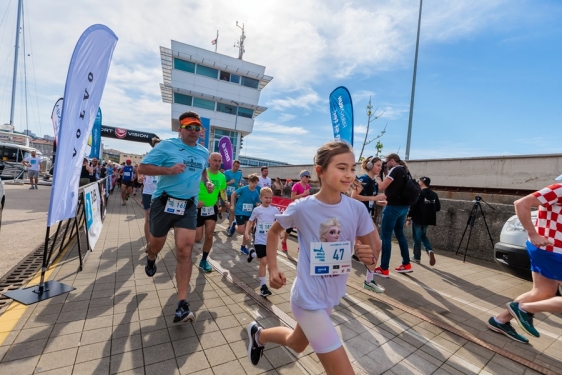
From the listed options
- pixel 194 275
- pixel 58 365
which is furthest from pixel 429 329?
pixel 58 365

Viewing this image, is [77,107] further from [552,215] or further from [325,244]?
[552,215]

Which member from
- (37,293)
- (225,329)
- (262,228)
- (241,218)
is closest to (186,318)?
(225,329)

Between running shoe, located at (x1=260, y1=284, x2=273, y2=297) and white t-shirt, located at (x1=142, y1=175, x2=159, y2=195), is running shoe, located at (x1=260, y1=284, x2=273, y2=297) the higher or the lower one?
the lower one

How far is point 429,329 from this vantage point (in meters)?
3.25

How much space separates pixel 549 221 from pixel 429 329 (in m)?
1.74

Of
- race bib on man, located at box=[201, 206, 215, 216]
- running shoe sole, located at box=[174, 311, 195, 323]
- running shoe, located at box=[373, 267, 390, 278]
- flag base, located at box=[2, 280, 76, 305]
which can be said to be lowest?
flag base, located at box=[2, 280, 76, 305]

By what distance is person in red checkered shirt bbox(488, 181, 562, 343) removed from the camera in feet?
8.94

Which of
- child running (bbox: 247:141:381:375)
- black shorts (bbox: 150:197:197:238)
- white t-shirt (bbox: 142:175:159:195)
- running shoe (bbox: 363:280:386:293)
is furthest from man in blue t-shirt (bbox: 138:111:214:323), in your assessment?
white t-shirt (bbox: 142:175:159:195)

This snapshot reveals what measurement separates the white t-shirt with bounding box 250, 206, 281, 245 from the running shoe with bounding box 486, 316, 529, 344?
3.17 m

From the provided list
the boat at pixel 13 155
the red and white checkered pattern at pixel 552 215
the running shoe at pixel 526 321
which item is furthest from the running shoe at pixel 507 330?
the boat at pixel 13 155

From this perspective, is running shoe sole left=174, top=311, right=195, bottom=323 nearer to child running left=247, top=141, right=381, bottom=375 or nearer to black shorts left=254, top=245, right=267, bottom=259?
child running left=247, top=141, right=381, bottom=375

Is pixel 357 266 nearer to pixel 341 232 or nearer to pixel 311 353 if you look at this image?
pixel 311 353

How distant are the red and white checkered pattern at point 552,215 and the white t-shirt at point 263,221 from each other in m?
3.42

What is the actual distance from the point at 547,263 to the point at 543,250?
0.47 feet
